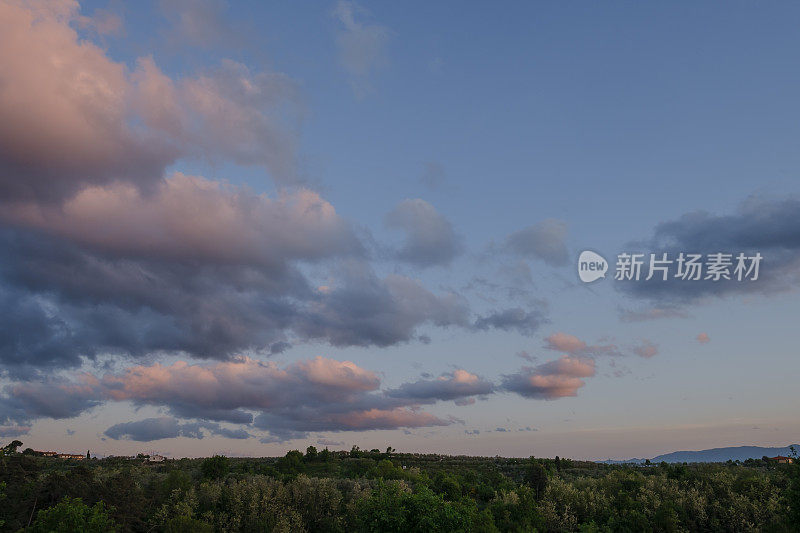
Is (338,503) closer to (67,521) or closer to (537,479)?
(67,521)

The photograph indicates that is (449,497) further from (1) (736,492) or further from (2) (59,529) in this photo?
(2) (59,529)

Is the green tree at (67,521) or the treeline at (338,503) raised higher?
the green tree at (67,521)

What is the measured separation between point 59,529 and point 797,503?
70.5 meters

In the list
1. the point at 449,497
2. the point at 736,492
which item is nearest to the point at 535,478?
the point at 449,497

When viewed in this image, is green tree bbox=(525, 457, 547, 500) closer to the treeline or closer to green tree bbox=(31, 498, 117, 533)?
the treeline

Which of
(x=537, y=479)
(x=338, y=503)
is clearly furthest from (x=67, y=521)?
(x=537, y=479)

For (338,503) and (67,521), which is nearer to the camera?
(67,521)

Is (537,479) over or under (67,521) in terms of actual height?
under

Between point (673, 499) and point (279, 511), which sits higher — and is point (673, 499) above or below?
above

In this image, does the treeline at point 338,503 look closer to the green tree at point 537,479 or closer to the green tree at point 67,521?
the green tree at point 67,521

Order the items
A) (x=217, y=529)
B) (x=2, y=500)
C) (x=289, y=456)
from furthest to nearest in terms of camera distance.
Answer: (x=289, y=456) < (x=217, y=529) < (x=2, y=500)

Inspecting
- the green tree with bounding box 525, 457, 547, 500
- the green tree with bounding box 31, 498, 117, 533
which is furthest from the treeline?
the green tree with bounding box 525, 457, 547, 500

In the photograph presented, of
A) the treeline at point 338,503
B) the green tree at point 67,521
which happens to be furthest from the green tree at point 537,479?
the green tree at point 67,521

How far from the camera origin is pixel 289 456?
562 ft
